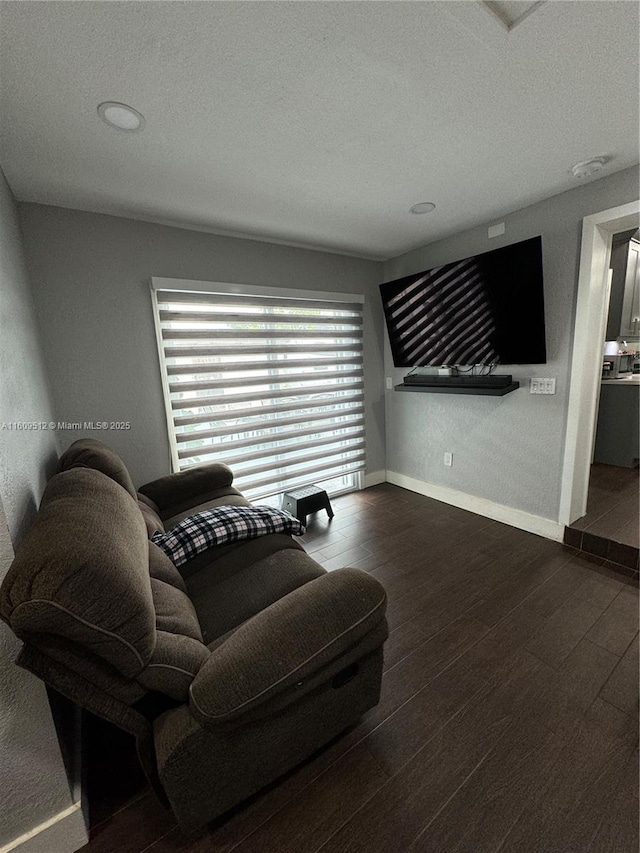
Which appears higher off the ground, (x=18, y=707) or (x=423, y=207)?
(x=423, y=207)

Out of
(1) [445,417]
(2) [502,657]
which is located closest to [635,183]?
(1) [445,417]

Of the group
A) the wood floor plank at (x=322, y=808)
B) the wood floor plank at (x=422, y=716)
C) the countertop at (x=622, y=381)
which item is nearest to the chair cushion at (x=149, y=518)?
the wood floor plank at (x=322, y=808)

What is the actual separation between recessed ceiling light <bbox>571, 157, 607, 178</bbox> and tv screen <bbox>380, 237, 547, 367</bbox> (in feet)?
1.13

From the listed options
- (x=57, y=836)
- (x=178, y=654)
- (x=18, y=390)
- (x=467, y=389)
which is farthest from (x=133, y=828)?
(x=467, y=389)

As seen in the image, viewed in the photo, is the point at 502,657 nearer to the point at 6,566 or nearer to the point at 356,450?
the point at 6,566

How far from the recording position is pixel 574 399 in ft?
7.38

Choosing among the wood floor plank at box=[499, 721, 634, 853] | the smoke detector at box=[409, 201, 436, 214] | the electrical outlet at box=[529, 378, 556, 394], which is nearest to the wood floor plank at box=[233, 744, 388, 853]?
the wood floor plank at box=[499, 721, 634, 853]

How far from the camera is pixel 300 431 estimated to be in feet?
10.00

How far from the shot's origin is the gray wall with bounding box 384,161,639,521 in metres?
2.16

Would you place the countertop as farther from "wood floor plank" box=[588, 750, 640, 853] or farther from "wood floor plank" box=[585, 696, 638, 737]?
"wood floor plank" box=[588, 750, 640, 853]

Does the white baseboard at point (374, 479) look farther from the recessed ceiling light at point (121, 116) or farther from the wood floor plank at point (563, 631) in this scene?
the recessed ceiling light at point (121, 116)

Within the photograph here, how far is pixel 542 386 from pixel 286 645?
8.03 ft

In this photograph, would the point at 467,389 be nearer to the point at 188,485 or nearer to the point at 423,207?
the point at 423,207

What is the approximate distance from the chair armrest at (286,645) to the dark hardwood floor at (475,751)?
0.53 m
